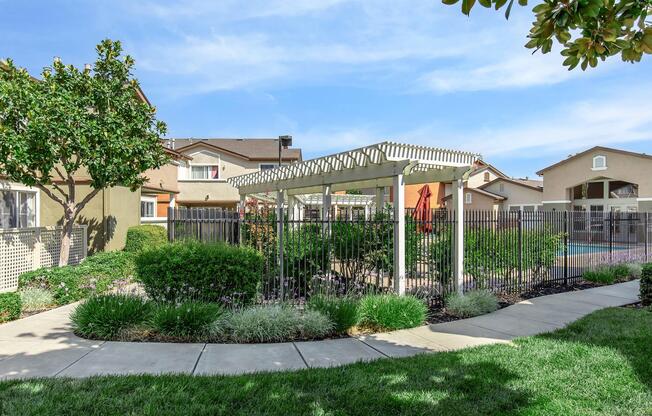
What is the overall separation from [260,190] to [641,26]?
49.2ft

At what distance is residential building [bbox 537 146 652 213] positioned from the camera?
85.3 ft

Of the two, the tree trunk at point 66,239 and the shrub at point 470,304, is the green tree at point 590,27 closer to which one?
the shrub at point 470,304

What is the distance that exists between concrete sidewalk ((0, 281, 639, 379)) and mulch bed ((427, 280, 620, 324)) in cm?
43

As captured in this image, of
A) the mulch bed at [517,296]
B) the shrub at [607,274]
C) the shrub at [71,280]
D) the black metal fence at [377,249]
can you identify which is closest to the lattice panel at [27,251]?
the shrub at [71,280]

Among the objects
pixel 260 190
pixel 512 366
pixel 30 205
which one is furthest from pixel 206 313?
pixel 260 190

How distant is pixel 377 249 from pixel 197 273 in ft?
12.4

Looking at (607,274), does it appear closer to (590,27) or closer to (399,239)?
(399,239)

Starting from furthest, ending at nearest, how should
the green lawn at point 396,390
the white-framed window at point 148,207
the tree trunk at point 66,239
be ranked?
the white-framed window at point 148,207
the tree trunk at point 66,239
the green lawn at point 396,390

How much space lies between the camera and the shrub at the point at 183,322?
600 centimetres

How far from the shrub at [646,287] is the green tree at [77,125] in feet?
39.9

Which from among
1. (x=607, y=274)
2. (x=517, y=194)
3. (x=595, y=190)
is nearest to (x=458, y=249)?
(x=607, y=274)

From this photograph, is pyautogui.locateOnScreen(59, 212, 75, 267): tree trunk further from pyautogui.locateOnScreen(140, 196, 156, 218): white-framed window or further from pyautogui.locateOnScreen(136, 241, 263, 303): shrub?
pyautogui.locateOnScreen(140, 196, 156, 218): white-framed window

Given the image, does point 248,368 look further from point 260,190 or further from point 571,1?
point 260,190

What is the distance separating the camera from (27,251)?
33.3ft
